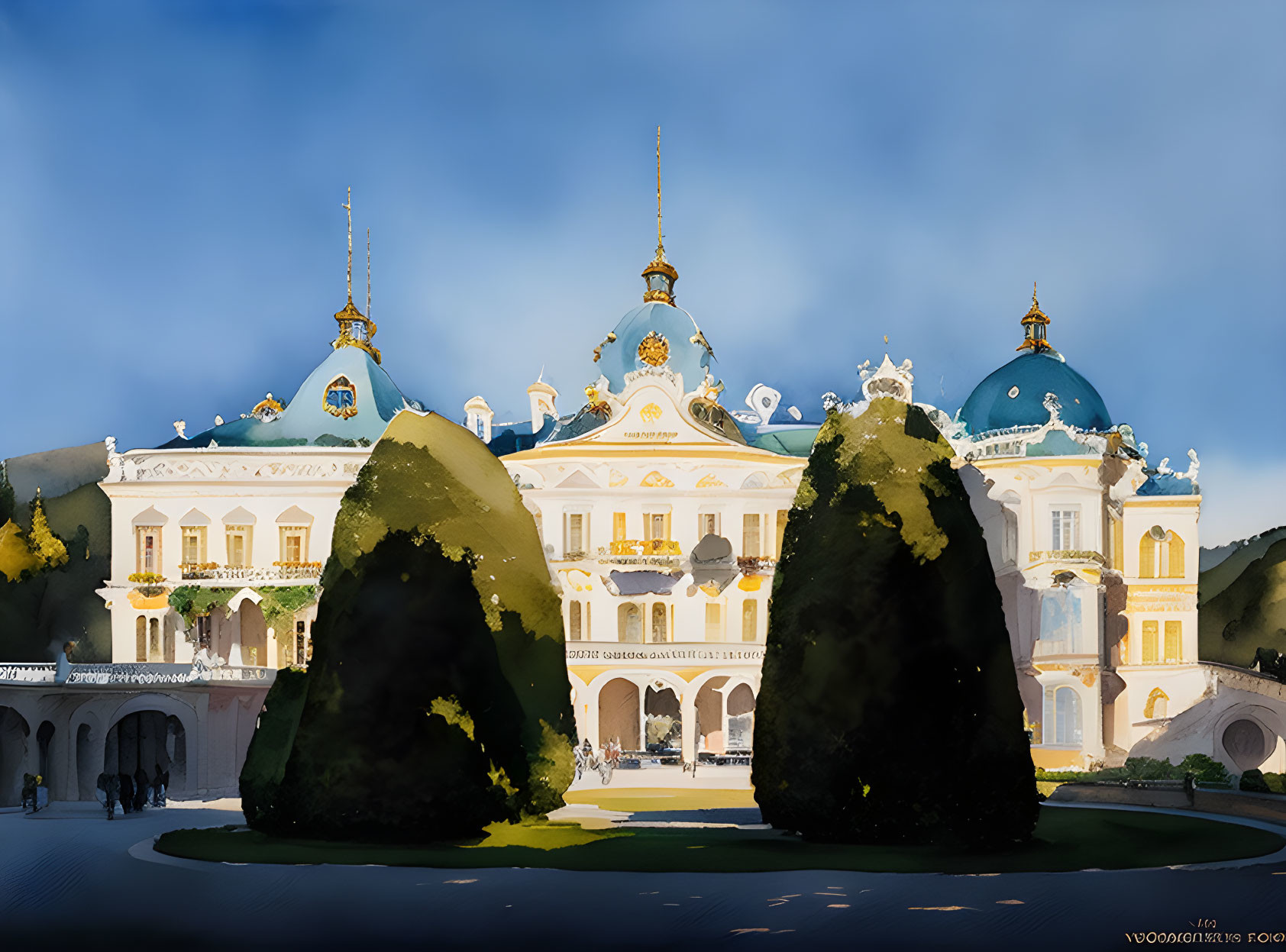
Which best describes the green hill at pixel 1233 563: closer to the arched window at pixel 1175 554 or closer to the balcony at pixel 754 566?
the arched window at pixel 1175 554

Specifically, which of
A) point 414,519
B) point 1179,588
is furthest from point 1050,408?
point 414,519

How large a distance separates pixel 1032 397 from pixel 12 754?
45.6 m

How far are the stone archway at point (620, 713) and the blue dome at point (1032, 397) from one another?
20.8 metres

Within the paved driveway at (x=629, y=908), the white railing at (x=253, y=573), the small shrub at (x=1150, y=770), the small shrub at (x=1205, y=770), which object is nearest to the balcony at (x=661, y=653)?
the white railing at (x=253, y=573)

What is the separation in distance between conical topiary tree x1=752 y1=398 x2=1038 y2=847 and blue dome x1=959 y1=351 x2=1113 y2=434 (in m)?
38.5

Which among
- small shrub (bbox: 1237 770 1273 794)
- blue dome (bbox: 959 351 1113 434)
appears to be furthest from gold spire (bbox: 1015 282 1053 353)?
small shrub (bbox: 1237 770 1273 794)

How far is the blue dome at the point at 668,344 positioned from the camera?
72875 millimetres

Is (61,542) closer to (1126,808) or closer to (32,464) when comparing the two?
(32,464)

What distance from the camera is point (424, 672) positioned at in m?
28.7

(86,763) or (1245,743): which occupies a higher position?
(86,763)

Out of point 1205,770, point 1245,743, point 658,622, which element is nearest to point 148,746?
point 658,622

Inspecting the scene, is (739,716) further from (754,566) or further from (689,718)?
(754,566)

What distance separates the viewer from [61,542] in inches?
3209

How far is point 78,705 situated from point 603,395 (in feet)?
92.5
